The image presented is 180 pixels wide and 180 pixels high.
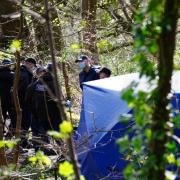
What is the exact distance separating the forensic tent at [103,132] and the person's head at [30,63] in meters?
2.36

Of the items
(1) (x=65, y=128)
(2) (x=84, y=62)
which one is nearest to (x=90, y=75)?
(2) (x=84, y=62)

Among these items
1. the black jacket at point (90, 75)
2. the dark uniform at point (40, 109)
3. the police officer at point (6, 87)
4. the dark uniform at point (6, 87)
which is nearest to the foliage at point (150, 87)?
the black jacket at point (90, 75)

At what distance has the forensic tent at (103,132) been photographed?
5.62m

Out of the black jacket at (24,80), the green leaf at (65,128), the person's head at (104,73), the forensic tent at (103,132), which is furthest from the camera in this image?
the black jacket at (24,80)

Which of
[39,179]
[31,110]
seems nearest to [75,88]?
[31,110]

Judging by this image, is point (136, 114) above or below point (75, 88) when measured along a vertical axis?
above

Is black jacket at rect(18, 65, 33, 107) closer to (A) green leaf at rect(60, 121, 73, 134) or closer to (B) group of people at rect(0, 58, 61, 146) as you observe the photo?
(B) group of people at rect(0, 58, 61, 146)

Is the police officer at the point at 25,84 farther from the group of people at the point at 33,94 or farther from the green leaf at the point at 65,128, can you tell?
the green leaf at the point at 65,128

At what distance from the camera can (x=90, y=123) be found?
6.28m

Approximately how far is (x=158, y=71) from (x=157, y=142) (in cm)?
26

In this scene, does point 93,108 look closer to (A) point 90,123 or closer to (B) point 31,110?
(A) point 90,123

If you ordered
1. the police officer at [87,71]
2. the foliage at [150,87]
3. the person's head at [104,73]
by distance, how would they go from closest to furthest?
the foliage at [150,87]
the person's head at [104,73]
the police officer at [87,71]

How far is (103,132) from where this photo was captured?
5.83 m

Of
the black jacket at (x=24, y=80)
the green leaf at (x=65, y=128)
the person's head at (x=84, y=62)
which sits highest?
the green leaf at (x=65, y=128)
